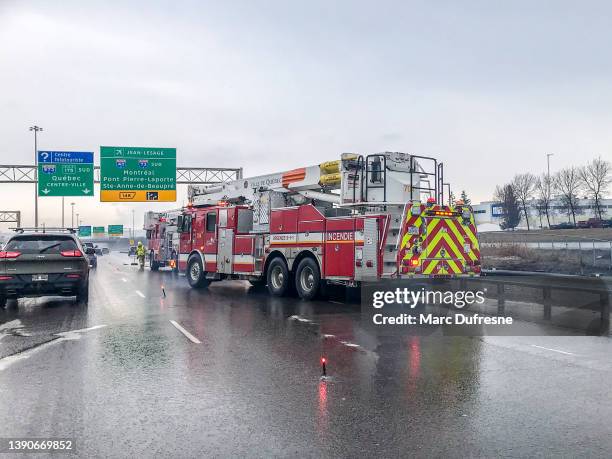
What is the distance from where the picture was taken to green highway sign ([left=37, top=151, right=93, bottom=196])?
32.3m

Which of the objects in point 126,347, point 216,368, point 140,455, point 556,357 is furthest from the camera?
point 126,347

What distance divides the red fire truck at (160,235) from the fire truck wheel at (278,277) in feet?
47.8

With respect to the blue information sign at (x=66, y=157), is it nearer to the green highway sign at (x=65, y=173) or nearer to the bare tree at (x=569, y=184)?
the green highway sign at (x=65, y=173)

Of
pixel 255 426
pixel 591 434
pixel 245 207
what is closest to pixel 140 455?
pixel 255 426

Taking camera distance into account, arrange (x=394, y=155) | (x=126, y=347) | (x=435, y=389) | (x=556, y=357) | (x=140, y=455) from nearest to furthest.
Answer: (x=140, y=455)
(x=435, y=389)
(x=556, y=357)
(x=126, y=347)
(x=394, y=155)

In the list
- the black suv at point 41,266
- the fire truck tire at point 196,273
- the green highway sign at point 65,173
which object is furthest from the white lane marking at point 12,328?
the green highway sign at point 65,173

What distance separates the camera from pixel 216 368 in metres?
7.02

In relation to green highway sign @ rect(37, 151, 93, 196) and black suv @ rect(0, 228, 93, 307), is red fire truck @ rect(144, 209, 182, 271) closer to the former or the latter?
green highway sign @ rect(37, 151, 93, 196)

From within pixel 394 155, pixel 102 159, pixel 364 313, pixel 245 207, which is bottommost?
pixel 364 313

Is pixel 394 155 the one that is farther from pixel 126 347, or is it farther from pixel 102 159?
pixel 102 159

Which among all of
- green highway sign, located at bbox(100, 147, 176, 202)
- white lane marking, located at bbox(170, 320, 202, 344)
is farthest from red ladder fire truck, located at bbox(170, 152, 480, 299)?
green highway sign, located at bbox(100, 147, 176, 202)

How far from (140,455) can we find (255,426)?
40.5 inches

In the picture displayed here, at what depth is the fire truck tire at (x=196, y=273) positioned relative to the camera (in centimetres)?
1953

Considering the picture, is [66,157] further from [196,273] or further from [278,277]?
[278,277]
